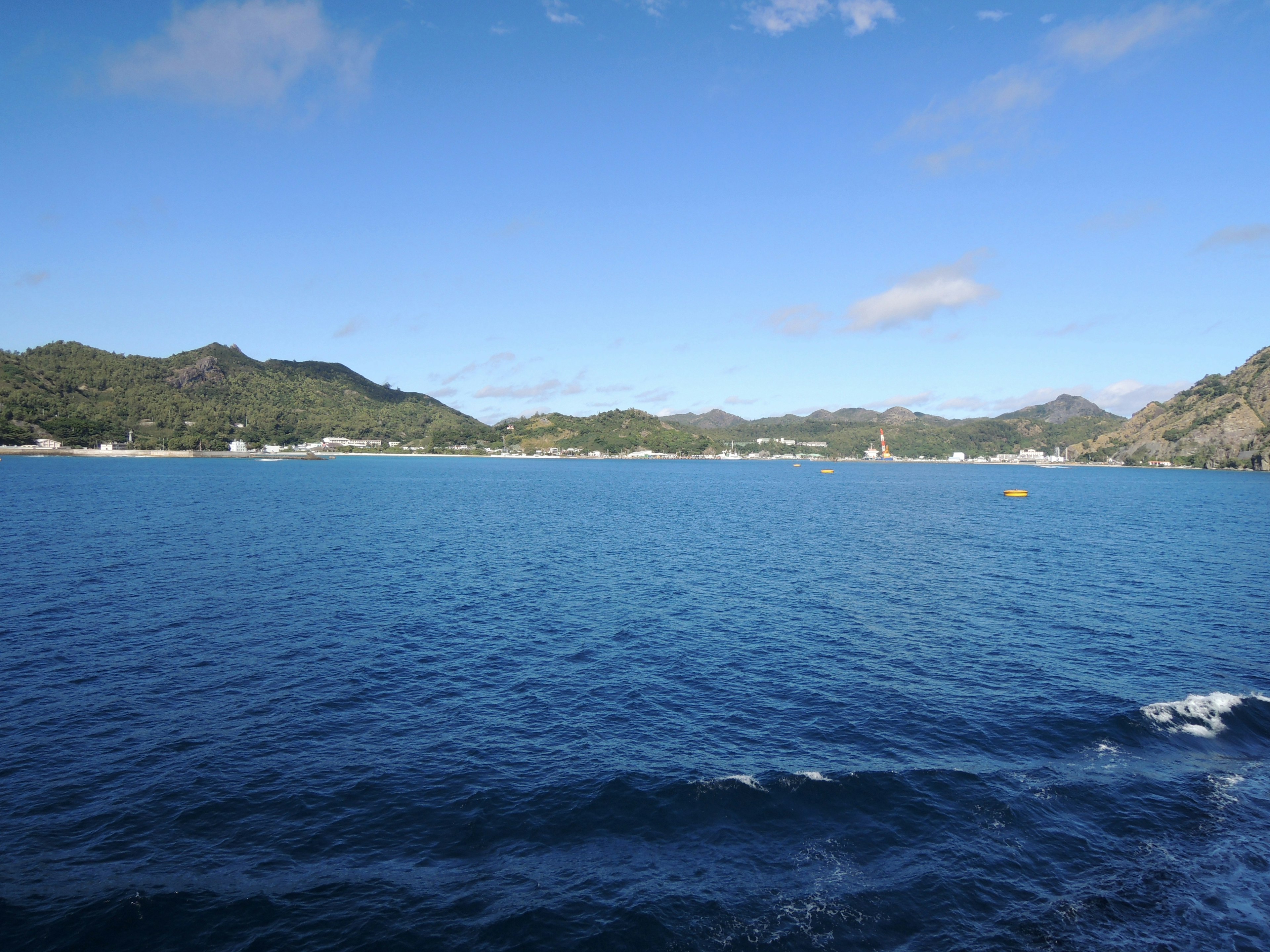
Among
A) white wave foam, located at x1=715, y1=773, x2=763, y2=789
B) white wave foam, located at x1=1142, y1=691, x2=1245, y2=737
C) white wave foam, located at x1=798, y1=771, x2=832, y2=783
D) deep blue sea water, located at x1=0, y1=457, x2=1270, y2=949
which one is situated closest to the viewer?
deep blue sea water, located at x1=0, y1=457, x2=1270, y2=949

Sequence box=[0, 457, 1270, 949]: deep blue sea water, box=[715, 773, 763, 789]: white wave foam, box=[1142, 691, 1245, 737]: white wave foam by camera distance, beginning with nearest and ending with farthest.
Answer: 1. box=[0, 457, 1270, 949]: deep blue sea water
2. box=[715, 773, 763, 789]: white wave foam
3. box=[1142, 691, 1245, 737]: white wave foam

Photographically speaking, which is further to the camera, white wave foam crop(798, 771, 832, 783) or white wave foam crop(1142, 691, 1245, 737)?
white wave foam crop(1142, 691, 1245, 737)

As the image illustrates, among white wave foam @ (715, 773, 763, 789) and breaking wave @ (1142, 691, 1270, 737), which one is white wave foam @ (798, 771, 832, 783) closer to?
white wave foam @ (715, 773, 763, 789)

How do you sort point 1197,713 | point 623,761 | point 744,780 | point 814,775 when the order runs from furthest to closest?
point 1197,713 → point 623,761 → point 814,775 → point 744,780

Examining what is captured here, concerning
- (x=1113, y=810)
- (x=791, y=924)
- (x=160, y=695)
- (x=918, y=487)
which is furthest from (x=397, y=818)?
(x=918, y=487)

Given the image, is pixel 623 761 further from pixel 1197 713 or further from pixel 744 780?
pixel 1197 713

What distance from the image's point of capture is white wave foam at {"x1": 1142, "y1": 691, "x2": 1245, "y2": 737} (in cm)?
2658

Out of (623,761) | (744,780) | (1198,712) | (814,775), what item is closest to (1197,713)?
(1198,712)

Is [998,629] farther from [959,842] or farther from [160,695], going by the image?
[160,695]

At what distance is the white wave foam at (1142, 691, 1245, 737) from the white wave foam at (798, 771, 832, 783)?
1563 centimetres

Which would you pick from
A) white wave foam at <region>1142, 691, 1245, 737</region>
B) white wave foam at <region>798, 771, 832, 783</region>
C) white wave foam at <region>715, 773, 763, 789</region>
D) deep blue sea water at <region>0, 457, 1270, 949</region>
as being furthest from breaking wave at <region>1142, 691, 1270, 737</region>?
white wave foam at <region>715, 773, 763, 789</region>

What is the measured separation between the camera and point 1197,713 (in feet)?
90.8

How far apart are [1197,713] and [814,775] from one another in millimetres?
18458

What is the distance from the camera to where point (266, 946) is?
1441 cm
